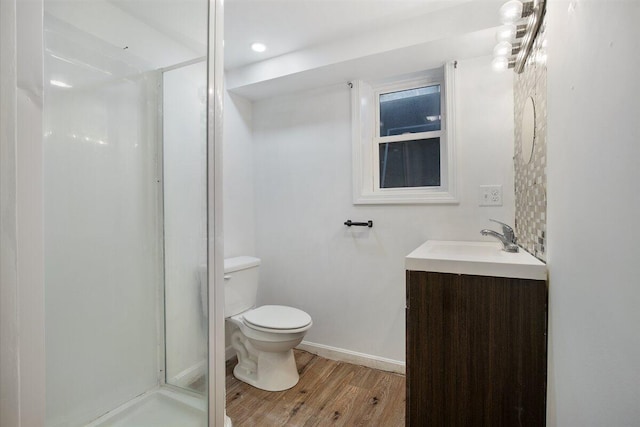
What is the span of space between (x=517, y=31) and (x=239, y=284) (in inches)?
79.5

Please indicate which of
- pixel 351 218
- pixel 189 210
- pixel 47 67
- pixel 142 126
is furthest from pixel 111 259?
pixel 351 218

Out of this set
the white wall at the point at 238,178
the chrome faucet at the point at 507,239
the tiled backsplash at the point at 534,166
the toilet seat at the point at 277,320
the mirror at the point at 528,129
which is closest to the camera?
the tiled backsplash at the point at 534,166

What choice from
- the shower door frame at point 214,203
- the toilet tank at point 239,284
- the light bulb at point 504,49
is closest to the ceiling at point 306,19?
the light bulb at point 504,49

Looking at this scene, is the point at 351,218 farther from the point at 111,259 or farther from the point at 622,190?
the point at 622,190

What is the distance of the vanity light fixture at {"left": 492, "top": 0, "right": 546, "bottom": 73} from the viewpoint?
46.8 inches

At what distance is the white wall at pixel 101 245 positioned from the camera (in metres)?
1.08

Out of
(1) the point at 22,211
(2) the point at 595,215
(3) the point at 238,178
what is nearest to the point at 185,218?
(1) the point at 22,211

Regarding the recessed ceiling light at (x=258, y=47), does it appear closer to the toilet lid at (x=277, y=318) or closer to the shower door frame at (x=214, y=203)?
the shower door frame at (x=214, y=203)

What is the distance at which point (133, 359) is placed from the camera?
1.41m

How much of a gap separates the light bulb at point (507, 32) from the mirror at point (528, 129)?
0.28 metres

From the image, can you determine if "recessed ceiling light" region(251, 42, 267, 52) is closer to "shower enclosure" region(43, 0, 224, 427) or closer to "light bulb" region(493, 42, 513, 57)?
"shower enclosure" region(43, 0, 224, 427)

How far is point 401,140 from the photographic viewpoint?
212 cm

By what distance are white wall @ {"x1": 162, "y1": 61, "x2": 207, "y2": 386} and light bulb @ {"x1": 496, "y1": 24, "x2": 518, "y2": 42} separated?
4.21 feet

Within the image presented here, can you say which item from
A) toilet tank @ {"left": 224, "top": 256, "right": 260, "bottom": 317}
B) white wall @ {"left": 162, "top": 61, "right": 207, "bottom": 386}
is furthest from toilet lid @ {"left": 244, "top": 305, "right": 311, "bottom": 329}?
white wall @ {"left": 162, "top": 61, "right": 207, "bottom": 386}
